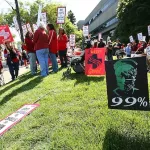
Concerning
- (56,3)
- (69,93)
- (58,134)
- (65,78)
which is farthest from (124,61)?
(56,3)

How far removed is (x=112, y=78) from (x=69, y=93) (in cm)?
268

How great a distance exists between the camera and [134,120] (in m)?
4.36

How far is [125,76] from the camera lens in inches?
155

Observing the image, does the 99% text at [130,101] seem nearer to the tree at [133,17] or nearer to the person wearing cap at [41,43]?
the person wearing cap at [41,43]

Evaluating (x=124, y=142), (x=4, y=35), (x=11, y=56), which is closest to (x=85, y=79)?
(x=124, y=142)

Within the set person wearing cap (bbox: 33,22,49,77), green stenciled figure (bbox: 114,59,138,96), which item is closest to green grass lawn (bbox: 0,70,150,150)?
green stenciled figure (bbox: 114,59,138,96)

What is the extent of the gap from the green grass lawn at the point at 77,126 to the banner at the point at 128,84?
421mm

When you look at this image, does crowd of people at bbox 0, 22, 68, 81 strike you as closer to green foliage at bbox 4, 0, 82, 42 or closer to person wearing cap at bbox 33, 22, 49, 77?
person wearing cap at bbox 33, 22, 49, 77

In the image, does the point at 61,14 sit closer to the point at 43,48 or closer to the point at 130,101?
the point at 43,48

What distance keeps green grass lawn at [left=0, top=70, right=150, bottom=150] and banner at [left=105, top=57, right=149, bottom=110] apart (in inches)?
16.6

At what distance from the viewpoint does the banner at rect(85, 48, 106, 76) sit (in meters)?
8.43

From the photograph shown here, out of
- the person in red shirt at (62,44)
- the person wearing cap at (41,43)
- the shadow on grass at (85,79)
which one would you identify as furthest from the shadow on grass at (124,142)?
the person in red shirt at (62,44)

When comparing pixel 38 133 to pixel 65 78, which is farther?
pixel 65 78

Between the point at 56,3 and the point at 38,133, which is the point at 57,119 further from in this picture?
the point at 56,3
